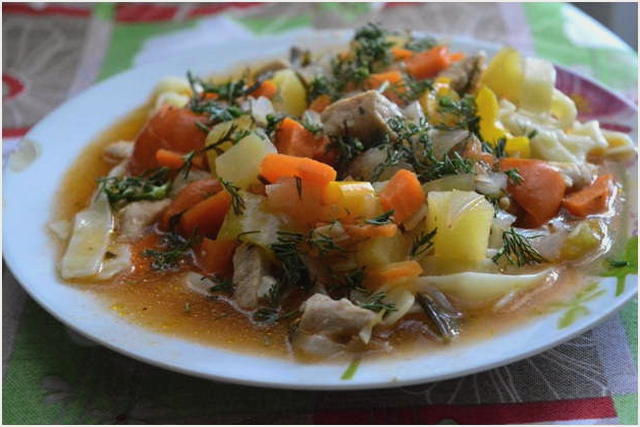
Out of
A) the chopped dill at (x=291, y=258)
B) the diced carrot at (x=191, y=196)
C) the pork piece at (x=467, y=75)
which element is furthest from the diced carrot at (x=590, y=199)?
the diced carrot at (x=191, y=196)

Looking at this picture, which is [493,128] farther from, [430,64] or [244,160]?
[244,160]

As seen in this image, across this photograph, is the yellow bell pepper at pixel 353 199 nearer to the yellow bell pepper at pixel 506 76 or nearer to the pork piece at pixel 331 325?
the pork piece at pixel 331 325

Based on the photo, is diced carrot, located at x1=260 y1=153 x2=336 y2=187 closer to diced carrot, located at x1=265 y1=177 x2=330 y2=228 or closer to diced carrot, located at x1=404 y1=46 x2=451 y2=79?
diced carrot, located at x1=265 y1=177 x2=330 y2=228

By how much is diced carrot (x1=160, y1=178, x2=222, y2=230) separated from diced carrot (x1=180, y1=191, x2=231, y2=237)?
0.12ft

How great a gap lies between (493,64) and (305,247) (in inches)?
63.2

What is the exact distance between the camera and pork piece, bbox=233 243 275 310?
3195 millimetres

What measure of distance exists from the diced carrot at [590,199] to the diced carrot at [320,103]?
47.4 inches

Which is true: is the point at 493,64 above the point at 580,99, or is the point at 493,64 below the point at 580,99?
above

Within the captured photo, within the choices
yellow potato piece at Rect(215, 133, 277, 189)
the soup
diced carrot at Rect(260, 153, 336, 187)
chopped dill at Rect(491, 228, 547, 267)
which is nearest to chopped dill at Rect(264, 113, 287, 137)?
the soup

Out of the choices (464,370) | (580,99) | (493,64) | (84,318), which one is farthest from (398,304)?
(580,99)

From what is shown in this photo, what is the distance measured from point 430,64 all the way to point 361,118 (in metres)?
0.96

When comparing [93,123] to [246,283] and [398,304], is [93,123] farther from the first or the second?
[398,304]

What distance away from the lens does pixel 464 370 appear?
2.70m

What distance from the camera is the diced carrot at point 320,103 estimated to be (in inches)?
161
